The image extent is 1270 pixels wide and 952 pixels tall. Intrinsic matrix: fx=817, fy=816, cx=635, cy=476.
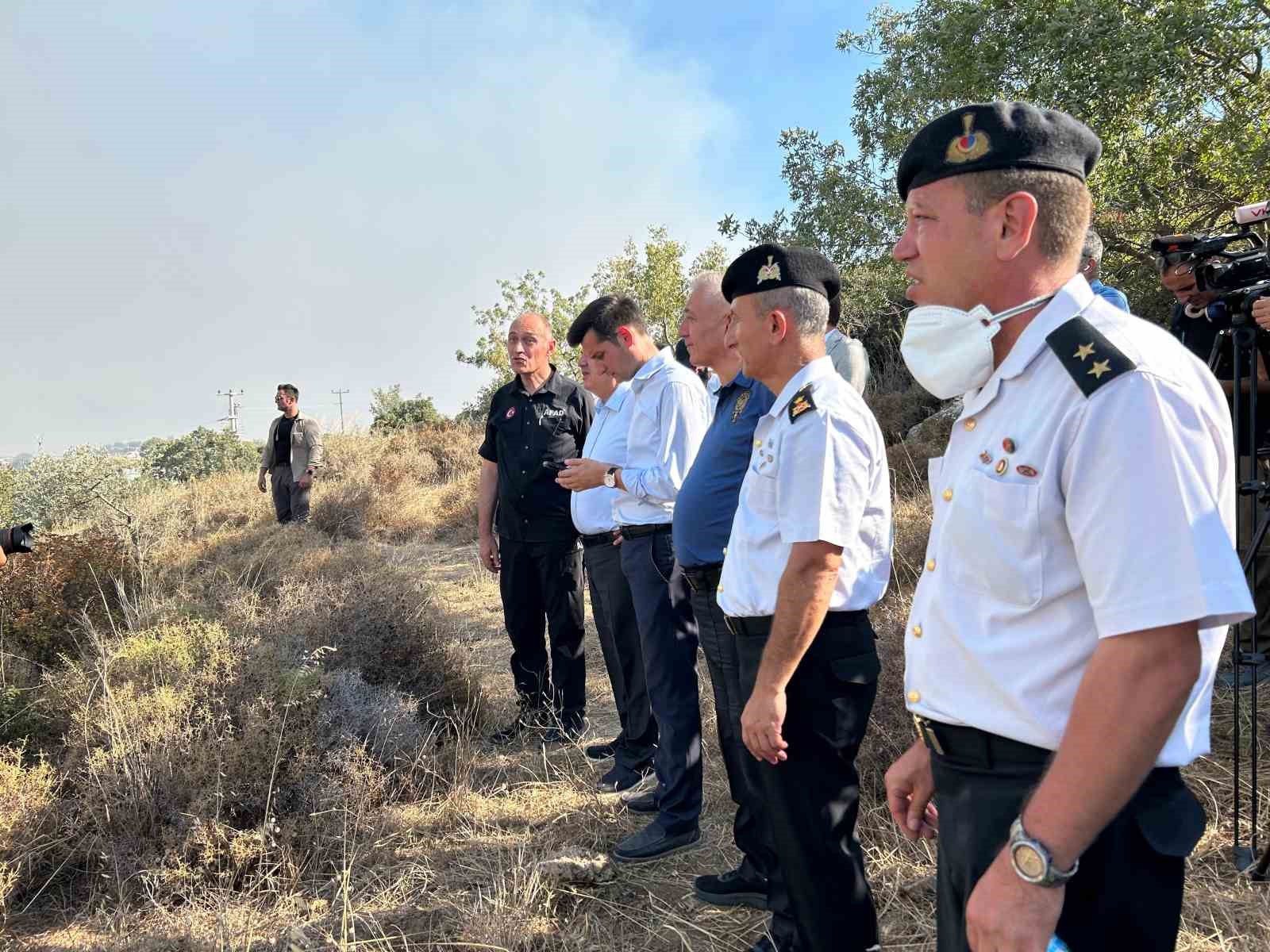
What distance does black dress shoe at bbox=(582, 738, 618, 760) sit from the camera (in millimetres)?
4227

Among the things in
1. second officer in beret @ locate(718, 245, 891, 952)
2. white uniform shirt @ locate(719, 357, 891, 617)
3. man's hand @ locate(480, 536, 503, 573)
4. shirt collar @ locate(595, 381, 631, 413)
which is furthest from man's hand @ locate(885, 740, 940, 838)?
man's hand @ locate(480, 536, 503, 573)

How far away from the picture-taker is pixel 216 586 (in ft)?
20.7

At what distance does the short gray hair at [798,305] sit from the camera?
88.9 inches

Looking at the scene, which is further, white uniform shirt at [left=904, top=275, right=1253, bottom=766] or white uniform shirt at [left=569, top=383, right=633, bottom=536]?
white uniform shirt at [left=569, top=383, right=633, bottom=536]

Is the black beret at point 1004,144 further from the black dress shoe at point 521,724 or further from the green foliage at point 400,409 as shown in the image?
the green foliage at point 400,409

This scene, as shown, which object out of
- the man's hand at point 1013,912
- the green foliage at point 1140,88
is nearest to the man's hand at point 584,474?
the man's hand at point 1013,912

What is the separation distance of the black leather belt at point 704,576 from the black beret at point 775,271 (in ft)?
2.83

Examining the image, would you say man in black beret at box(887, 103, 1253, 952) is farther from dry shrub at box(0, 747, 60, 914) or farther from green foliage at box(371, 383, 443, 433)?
green foliage at box(371, 383, 443, 433)

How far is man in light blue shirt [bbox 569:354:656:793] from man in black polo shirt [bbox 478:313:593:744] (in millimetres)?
532

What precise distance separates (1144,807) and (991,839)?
0.21m

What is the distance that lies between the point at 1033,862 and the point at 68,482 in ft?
56.4

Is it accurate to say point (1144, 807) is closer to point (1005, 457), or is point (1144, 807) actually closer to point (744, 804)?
point (1005, 457)

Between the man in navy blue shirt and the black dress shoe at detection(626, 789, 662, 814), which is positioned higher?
the man in navy blue shirt

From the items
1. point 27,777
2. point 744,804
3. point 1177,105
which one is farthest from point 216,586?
point 1177,105
